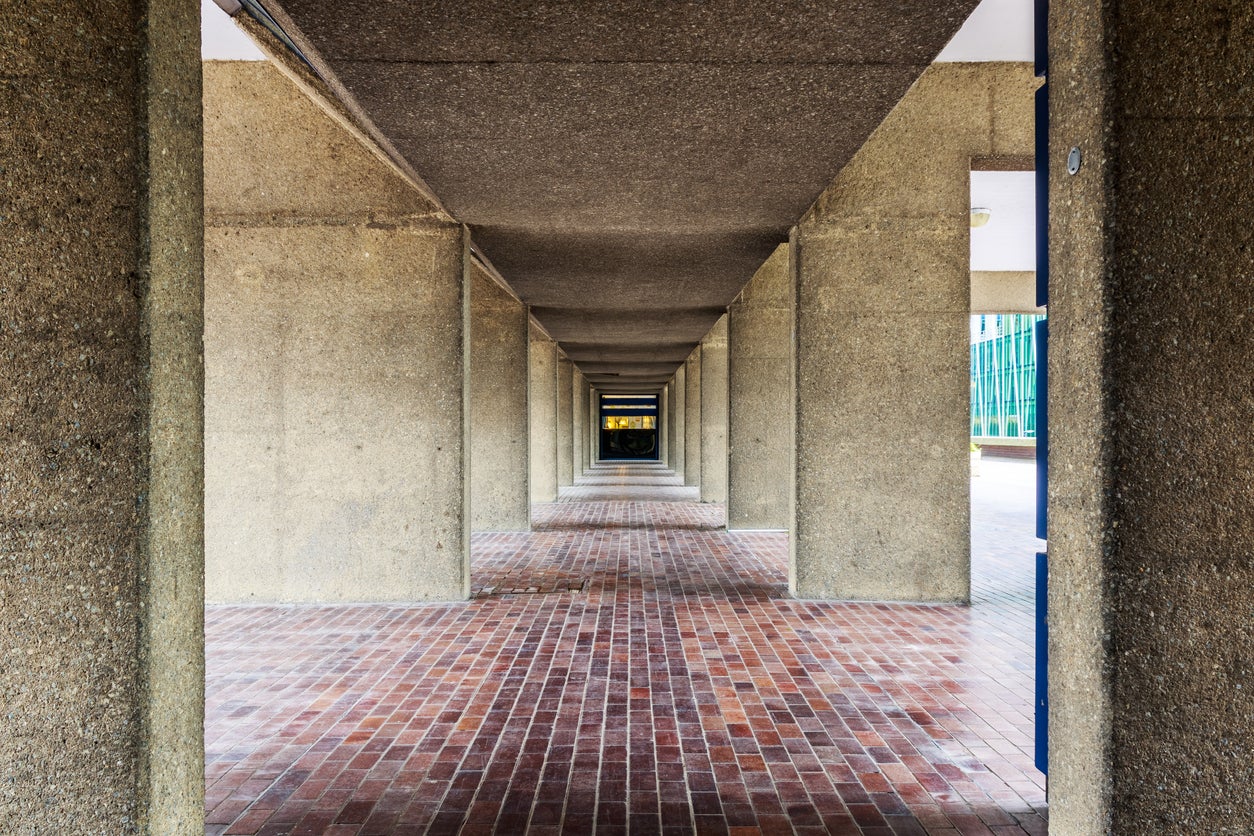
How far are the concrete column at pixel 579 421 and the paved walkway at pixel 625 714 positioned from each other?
14.0 meters

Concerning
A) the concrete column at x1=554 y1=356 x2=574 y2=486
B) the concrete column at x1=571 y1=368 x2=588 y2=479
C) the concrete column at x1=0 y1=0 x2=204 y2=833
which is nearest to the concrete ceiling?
the concrete column at x1=0 y1=0 x2=204 y2=833

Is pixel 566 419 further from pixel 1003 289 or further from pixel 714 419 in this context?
pixel 1003 289

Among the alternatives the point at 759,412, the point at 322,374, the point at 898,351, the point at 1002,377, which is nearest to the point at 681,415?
the point at 759,412

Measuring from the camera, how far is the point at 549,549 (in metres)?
8.98

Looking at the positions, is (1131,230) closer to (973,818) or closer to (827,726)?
(973,818)

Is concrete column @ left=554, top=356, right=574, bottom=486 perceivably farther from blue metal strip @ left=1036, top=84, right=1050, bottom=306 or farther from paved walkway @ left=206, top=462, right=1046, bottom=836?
blue metal strip @ left=1036, top=84, right=1050, bottom=306

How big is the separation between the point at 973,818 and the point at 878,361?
4.14 meters

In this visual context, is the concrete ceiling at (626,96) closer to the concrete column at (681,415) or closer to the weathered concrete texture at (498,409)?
the weathered concrete texture at (498,409)

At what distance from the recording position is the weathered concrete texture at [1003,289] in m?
14.7

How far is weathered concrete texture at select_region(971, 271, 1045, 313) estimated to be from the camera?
1472 centimetres

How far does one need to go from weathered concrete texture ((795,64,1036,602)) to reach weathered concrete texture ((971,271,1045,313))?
9.29 meters

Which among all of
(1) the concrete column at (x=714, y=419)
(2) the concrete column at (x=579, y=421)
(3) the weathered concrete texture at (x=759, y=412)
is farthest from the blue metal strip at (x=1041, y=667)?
(2) the concrete column at (x=579, y=421)

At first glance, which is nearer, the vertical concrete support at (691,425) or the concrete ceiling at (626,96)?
the concrete ceiling at (626,96)

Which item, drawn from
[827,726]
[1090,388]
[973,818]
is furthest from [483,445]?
[1090,388]
